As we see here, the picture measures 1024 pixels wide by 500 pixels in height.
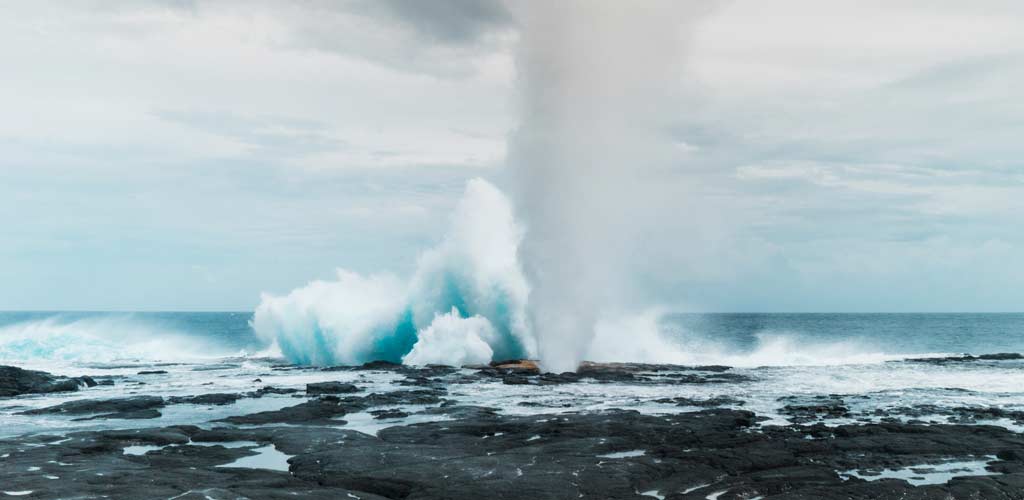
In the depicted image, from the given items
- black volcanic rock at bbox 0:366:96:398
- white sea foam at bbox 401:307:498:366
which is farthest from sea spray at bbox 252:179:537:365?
black volcanic rock at bbox 0:366:96:398

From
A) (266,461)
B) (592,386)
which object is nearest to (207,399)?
(266,461)

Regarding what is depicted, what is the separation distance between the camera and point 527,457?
18.1 m

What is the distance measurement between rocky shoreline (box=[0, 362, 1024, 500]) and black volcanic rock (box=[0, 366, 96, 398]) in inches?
345

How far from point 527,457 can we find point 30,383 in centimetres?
2917

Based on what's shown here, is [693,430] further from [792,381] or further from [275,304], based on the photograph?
[275,304]

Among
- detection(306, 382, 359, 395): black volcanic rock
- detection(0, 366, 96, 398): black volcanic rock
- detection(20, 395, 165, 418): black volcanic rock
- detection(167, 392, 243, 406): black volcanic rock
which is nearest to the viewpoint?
detection(20, 395, 165, 418): black volcanic rock

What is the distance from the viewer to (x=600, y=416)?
24.2 m

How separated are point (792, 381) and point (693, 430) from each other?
19738 mm

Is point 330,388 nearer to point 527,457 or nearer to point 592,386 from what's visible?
point 592,386

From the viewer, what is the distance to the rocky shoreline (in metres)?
15.0

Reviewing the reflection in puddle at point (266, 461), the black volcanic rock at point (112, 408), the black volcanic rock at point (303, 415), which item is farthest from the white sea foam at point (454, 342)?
the reflection in puddle at point (266, 461)

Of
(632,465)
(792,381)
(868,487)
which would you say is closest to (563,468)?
(632,465)

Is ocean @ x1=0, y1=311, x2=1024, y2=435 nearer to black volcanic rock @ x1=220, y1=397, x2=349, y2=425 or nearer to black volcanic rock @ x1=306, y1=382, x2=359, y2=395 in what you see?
black volcanic rock @ x1=220, y1=397, x2=349, y2=425

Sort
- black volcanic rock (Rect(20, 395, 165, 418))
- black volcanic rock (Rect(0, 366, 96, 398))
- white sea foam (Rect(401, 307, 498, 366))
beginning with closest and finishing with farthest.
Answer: black volcanic rock (Rect(20, 395, 165, 418))
black volcanic rock (Rect(0, 366, 96, 398))
white sea foam (Rect(401, 307, 498, 366))
